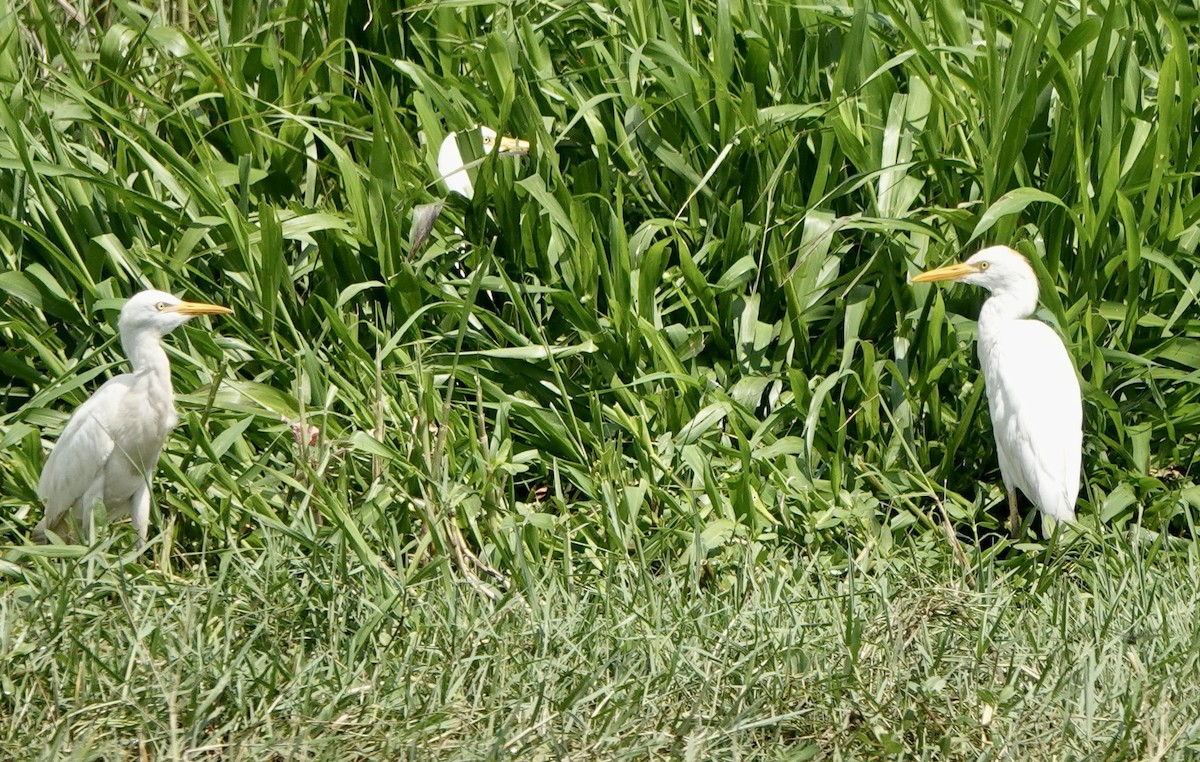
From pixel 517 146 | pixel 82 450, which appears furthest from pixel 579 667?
pixel 517 146

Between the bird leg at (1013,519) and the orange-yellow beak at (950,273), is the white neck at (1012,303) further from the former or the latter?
the bird leg at (1013,519)

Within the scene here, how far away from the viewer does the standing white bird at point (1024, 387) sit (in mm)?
3125

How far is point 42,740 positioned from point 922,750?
1.40 metres

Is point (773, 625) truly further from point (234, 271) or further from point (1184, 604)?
point (234, 271)

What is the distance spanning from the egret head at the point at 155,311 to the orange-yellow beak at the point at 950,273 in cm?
163

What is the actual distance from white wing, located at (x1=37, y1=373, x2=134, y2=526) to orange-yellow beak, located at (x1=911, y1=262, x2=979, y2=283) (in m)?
1.85

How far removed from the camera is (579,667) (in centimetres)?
239

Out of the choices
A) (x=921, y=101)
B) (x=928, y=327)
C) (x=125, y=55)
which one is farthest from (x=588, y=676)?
(x=125, y=55)

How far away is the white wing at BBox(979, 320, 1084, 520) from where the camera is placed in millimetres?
3117

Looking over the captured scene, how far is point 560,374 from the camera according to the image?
132 inches

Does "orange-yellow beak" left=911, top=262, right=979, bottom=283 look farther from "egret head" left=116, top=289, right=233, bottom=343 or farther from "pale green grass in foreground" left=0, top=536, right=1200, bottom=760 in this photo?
"egret head" left=116, top=289, right=233, bottom=343

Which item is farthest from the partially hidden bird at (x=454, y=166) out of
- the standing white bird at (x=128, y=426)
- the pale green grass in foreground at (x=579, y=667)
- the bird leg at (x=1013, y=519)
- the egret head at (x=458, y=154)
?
the bird leg at (x=1013, y=519)

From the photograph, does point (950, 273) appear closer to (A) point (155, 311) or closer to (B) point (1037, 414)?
(B) point (1037, 414)

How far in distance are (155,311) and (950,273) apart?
6.03 ft
